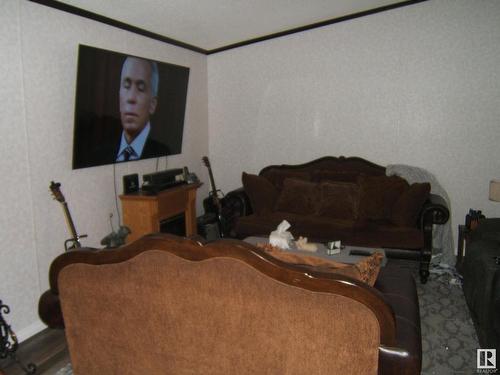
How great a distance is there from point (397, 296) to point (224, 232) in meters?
2.68

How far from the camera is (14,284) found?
262cm

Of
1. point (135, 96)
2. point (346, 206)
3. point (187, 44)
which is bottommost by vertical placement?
point (346, 206)

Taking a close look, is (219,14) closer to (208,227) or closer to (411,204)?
(208,227)

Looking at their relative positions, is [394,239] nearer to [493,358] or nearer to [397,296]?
[493,358]

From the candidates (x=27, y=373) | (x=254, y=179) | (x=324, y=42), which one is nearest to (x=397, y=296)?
(x=27, y=373)

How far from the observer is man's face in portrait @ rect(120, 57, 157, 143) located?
334cm

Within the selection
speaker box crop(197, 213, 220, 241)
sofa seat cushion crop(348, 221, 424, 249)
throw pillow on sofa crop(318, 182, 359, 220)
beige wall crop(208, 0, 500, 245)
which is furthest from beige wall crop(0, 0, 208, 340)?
sofa seat cushion crop(348, 221, 424, 249)

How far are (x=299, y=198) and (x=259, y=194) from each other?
462 millimetres

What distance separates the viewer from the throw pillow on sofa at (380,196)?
12.5ft

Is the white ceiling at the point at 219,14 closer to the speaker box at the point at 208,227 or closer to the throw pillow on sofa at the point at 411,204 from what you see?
the throw pillow on sofa at the point at 411,204

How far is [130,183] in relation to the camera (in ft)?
12.4

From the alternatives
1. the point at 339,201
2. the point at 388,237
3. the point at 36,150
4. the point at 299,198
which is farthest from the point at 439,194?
the point at 36,150

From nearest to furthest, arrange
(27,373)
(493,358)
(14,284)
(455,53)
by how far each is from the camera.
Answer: (493,358) < (27,373) < (14,284) < (455,53)

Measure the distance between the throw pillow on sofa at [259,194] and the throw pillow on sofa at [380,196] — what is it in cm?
101
